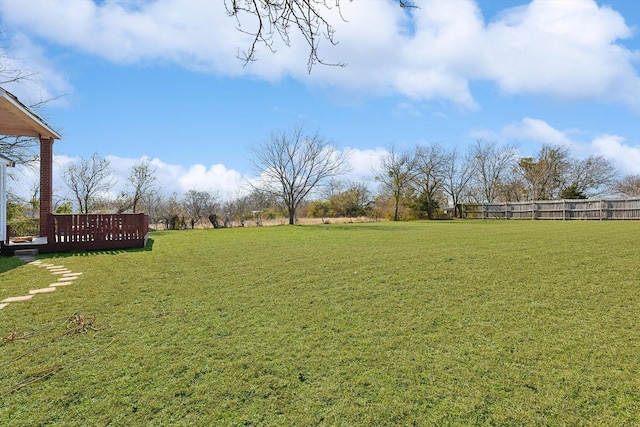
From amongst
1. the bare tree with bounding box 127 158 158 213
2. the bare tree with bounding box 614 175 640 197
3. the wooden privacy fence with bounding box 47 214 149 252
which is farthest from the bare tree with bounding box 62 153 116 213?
the bare tree with bounding box 614 175 640 197

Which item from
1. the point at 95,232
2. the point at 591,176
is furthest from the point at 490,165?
the point at 95,232

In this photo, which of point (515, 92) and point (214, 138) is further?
point (214, 138)

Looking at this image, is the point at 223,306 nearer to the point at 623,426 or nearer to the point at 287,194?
the point at 623,426

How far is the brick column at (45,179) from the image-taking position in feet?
27.7

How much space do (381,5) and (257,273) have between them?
369 centimetres

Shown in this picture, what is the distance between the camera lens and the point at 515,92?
12336mm

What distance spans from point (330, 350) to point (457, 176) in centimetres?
2901

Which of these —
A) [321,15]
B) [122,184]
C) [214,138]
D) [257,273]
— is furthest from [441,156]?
[321,15]

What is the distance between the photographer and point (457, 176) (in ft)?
93.7

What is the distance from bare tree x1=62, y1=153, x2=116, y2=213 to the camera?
16.5m

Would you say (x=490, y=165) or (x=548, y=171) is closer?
(x=548, y=171)

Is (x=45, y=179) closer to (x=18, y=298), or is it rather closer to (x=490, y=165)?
(x=18, y=298)

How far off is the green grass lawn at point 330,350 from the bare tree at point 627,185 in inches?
1222

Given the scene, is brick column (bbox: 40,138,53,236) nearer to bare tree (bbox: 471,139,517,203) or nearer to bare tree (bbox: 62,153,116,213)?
bare tree (bbox: 62,153,116,213)
